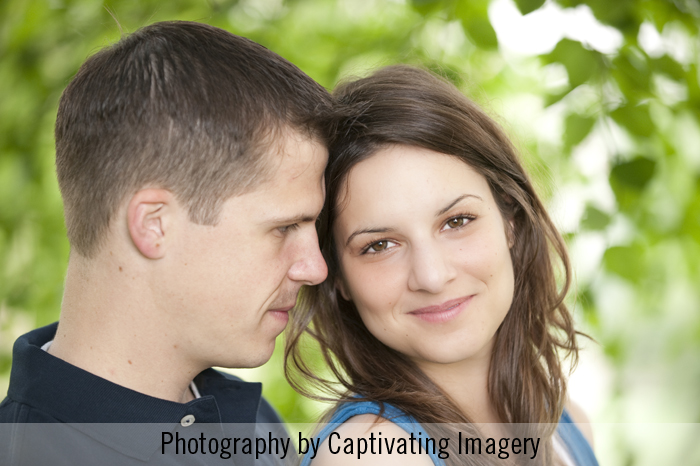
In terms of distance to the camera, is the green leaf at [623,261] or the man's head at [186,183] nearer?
the man's head at [186,183]

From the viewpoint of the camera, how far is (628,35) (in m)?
1.64

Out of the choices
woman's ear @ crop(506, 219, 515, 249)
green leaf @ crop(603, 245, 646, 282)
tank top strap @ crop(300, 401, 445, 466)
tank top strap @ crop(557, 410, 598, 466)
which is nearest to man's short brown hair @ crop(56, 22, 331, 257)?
tank top strap @ crop(300, 401, 445, 466)

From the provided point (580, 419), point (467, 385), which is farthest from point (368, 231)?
point (580, 419)

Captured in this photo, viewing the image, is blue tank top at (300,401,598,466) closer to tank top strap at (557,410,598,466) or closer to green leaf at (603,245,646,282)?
tank top strap at (557,410,598,466)

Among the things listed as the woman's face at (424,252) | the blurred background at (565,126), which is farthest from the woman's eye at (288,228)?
the blurred background at (565,126)

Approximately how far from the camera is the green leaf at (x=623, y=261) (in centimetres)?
178

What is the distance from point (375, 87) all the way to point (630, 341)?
144 cm

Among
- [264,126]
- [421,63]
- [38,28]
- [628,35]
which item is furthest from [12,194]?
[628,35]

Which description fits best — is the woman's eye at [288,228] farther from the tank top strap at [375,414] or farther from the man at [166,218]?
the tank top strap at [375,414]

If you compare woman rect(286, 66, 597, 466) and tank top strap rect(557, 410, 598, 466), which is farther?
tank top strap rect(557, 410, 598, 466)

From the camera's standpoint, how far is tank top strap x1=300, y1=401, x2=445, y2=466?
143 centimetres

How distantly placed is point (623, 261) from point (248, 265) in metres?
1.16

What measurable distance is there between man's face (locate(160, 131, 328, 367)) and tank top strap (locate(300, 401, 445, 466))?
0.81ft

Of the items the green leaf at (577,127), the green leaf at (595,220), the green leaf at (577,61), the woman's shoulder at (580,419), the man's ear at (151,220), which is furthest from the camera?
the woman's shoulder at (580,419)
